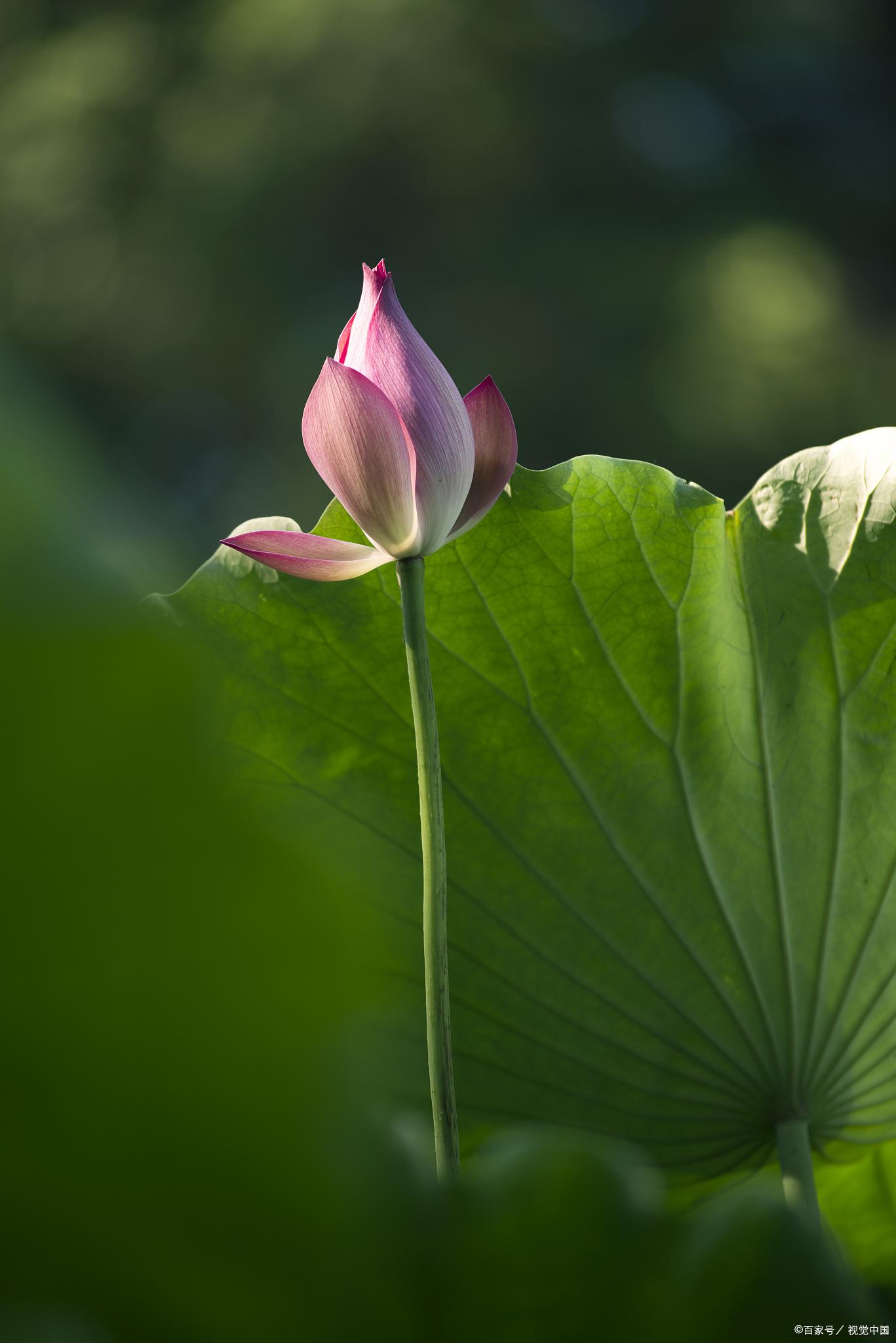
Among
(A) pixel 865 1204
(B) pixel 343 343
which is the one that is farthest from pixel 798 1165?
(B) pixel 343 343

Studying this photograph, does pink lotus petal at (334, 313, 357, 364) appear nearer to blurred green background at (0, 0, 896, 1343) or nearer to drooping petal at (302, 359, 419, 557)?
drooping petal at (302, 359, 419, 557)

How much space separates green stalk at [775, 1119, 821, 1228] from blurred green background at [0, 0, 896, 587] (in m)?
2.29

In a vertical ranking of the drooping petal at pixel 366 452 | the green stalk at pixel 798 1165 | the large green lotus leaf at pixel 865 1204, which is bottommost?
the large green lotus leaf at pixel 865 1204

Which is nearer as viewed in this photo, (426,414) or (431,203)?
(426,414)

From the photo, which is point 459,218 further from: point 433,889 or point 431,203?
point 433,889

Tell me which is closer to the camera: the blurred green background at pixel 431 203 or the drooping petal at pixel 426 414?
the drooping petal at pixel 426 414

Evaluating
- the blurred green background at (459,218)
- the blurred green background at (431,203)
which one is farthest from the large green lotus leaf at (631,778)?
the blurred green background at (431,203)

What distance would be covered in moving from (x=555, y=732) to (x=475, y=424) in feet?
0.23

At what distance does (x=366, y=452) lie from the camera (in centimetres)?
16

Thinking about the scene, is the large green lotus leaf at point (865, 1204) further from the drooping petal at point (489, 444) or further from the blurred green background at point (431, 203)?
the blurred green background at point (431, 203)

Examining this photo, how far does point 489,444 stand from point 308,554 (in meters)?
0.03

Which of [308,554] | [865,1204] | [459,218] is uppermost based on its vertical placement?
[459,218]

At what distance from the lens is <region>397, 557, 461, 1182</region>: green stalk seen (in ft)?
0.48

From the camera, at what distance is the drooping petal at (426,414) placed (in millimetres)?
163
